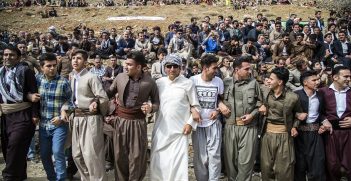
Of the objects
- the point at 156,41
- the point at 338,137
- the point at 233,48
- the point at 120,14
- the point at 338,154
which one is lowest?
the point at 338,154

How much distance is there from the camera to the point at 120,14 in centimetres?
3216

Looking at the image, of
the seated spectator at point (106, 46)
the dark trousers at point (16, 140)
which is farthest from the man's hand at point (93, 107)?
the seated spectator at point (106, 46)

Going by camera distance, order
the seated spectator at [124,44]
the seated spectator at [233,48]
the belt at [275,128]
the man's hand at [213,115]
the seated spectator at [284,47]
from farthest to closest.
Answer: the seated spectator at [124,44], the seated spectator at [233,48], the seated spectator at [284,47], the man's hand at [213,115], the belt at [275,128]

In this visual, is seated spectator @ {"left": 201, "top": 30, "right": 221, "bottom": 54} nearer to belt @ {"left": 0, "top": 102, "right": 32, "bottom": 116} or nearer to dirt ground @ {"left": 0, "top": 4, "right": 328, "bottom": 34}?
belt @ {"left": 0, "top": 102, "right": 32, "bottom": 116}

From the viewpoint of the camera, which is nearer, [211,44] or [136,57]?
[136,57]

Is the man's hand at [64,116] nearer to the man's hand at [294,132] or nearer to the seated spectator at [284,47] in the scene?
the man's hand at [294,132]

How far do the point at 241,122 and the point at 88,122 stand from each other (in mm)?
2033

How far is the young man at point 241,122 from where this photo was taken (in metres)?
5.30

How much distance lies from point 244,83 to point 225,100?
1.15 ft

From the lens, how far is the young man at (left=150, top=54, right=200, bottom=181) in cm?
520

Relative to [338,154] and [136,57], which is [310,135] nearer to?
[338,154]

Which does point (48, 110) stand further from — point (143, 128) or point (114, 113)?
point (143, 128)

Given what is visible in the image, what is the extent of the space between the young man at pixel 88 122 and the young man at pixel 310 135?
263 cm

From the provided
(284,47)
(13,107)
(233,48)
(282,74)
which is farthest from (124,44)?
(282,74)
